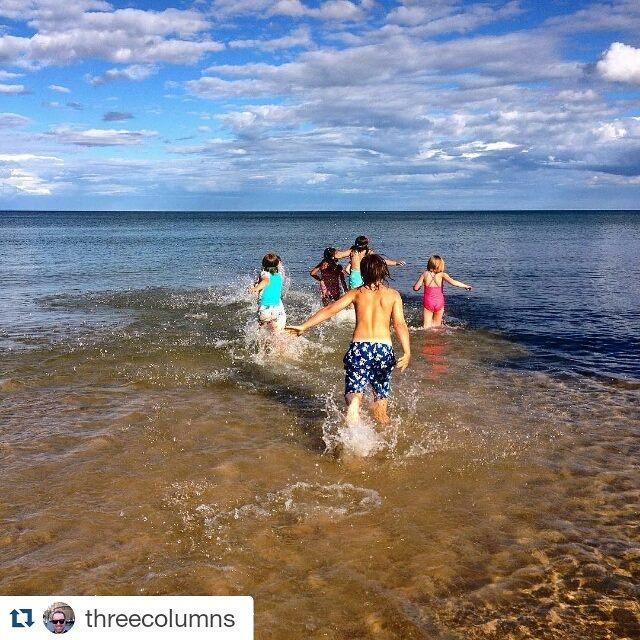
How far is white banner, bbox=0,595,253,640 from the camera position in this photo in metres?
3.02

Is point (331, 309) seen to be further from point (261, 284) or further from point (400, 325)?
point (261, 284)

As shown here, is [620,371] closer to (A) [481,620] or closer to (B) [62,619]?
(A) [481,620]

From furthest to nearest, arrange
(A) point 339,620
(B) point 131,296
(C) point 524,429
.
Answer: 1. (B) point 131,296
2. (C) point 524,429
3. (A) point 339,620

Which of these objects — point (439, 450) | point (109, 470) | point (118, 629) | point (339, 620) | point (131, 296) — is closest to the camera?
point (118, 629)

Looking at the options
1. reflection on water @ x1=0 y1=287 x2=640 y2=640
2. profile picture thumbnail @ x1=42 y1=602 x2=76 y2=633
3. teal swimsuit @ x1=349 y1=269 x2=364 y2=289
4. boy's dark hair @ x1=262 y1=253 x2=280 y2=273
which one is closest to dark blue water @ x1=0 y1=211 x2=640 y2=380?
teal swimsuit @ x1=349 y1=269 x2=364 y2=289

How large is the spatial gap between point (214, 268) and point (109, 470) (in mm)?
25223

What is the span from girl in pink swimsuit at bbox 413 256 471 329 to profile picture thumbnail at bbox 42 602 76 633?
10.2 metres

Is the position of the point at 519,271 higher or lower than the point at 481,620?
higher

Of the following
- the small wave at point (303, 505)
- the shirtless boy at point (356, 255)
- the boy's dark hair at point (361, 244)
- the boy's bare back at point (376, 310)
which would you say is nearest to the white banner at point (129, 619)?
the small wave at point (303, 505)

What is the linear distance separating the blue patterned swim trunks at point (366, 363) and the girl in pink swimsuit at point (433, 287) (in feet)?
21.0

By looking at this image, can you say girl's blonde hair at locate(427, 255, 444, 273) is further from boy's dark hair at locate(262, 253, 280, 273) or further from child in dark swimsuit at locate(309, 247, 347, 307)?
boy's dark hair at locate(262, 253, 280, 273)

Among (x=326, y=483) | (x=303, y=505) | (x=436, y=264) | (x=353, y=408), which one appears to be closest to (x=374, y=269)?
(x=353, y=408)

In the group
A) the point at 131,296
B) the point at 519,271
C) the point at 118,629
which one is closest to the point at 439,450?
the point at 118,629

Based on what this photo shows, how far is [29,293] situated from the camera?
789 inches
